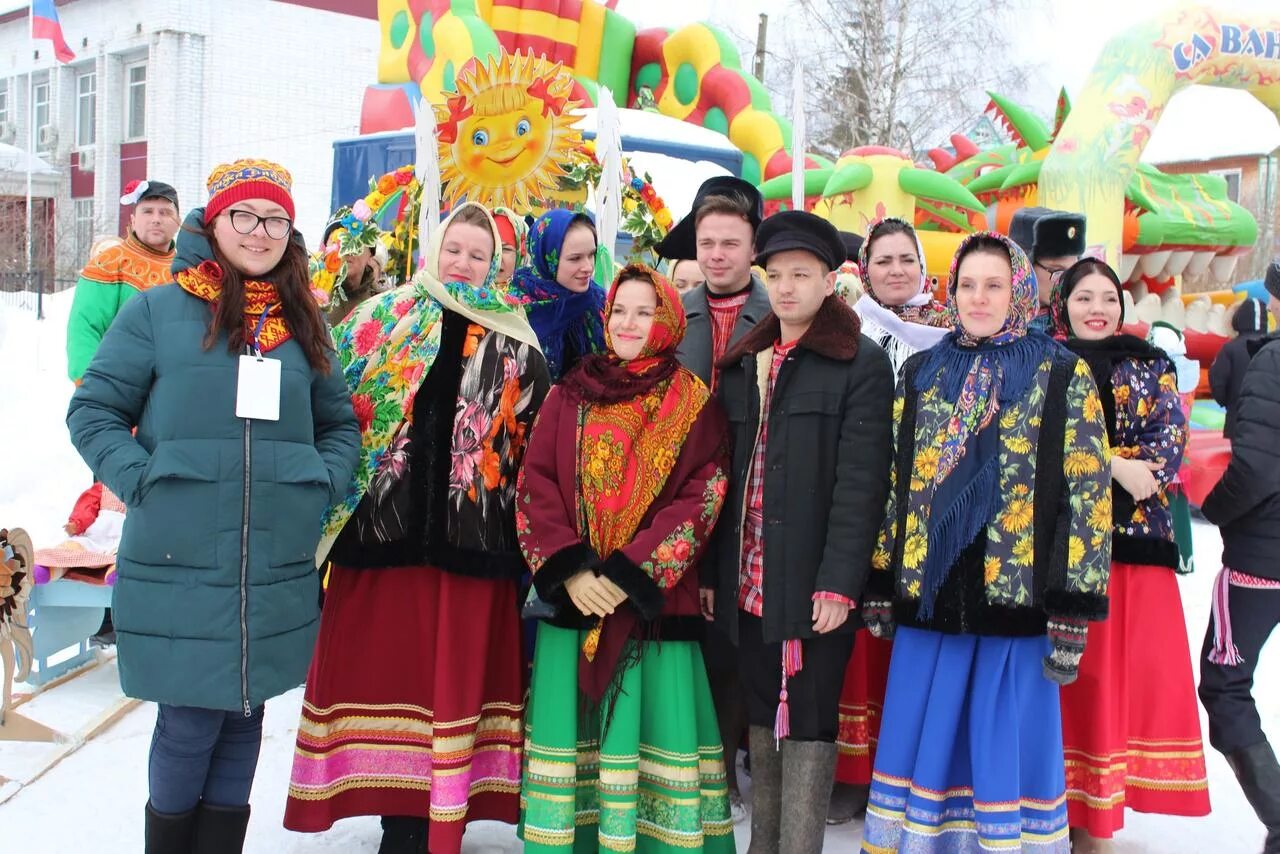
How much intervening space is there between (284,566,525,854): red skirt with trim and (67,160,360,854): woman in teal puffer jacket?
267 mm

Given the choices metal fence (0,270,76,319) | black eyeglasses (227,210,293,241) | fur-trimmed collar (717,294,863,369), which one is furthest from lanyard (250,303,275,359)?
metal fence (0,270,76,319)

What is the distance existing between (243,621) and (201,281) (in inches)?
30.9

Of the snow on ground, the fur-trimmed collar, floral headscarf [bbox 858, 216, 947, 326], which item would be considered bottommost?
the snow on ground

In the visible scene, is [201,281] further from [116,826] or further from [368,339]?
[116,826]

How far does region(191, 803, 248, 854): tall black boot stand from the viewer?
256 centimetres

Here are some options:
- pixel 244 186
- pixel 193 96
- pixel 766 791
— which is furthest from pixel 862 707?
pixel 193 96

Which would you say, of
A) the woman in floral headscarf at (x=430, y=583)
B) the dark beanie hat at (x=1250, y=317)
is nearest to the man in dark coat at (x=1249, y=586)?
the dark beanie hat at (x=1250, y=317)

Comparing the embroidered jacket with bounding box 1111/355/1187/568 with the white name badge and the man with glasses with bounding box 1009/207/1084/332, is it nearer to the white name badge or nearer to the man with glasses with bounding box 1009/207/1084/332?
the man with glasses with bounding box 1009/207/1084/332

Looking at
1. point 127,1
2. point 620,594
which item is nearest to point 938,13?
point 127,1

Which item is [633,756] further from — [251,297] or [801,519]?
[251,297]

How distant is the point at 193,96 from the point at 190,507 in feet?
70.9

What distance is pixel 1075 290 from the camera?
10.2 ft

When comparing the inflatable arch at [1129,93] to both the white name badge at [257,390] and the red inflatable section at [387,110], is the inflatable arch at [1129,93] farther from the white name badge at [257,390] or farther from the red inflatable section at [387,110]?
the white name badge at [257,390]

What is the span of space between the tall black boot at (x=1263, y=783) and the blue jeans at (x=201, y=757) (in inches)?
109
